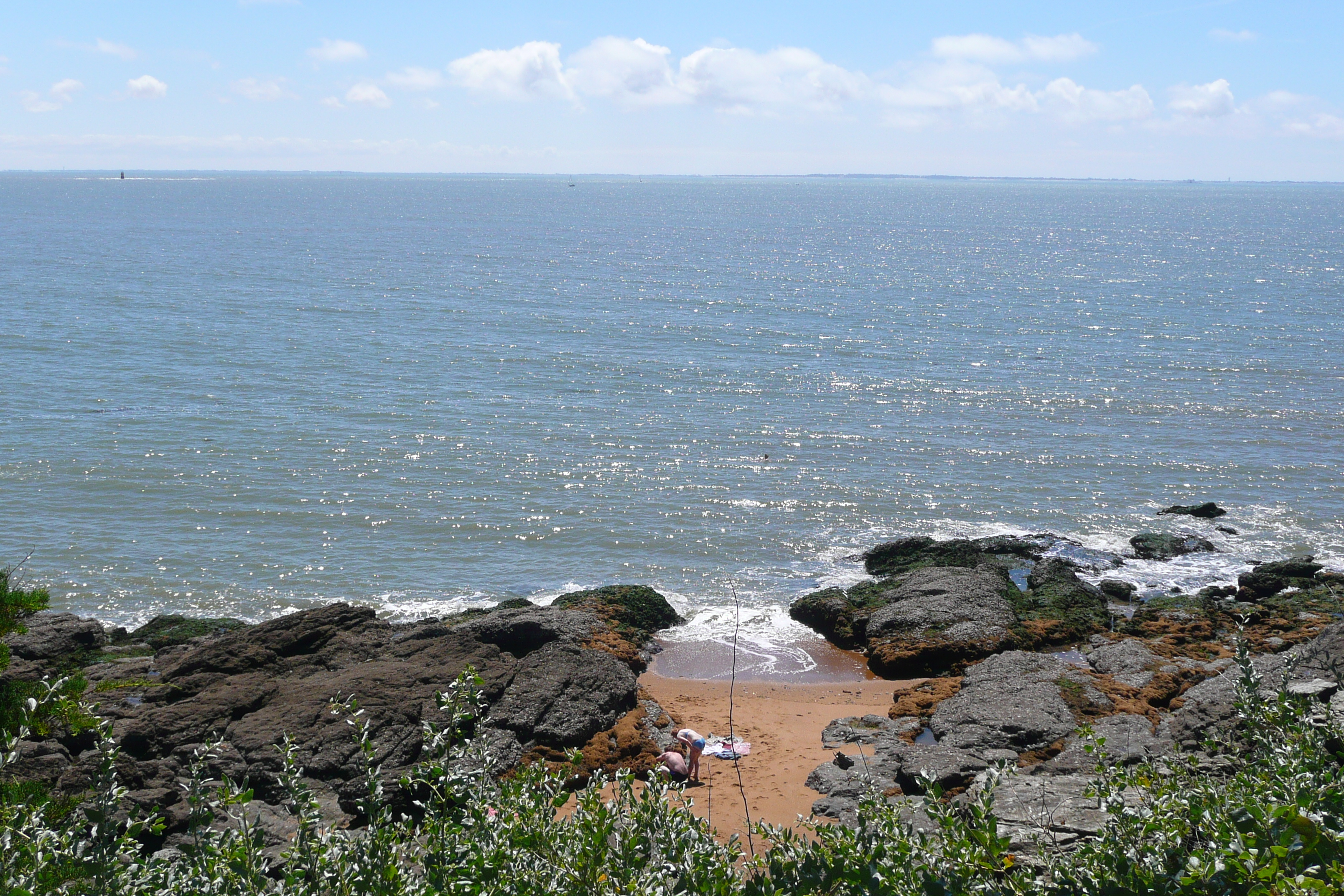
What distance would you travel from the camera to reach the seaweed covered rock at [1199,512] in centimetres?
2594

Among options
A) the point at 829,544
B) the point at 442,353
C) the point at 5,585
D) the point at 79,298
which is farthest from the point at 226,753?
the point at 79,298

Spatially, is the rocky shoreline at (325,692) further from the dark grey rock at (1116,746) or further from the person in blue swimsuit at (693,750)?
the dark grey rock at (1116,746)

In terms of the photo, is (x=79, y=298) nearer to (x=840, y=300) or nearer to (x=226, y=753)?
(x=840, y=300)

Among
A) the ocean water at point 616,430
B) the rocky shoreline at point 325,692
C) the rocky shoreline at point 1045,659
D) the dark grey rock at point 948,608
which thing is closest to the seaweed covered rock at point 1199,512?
the rocky shoreline at point 1045,659

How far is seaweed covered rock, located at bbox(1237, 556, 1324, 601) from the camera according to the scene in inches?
821

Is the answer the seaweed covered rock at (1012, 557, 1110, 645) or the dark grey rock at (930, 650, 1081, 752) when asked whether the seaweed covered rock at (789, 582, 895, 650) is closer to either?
the seaweed covered rock at (1012, 557, 1110, 645)

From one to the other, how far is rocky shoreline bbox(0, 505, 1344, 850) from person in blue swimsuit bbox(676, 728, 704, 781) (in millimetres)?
570

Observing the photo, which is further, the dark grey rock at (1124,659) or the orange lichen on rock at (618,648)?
the orange lichen on rock at (618,648)

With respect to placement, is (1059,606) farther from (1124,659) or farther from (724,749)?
(724,749)

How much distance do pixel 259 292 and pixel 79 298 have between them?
9267 millimetres

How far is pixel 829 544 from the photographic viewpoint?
80.5 ft

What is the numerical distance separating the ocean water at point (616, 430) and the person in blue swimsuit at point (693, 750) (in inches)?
223

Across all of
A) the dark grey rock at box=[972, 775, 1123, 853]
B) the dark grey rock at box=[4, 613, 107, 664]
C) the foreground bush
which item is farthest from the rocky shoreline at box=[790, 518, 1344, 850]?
the dark grey rock at box=[4, 613, 107, 664]

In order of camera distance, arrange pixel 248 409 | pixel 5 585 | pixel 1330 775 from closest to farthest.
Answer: pixel 1330 775, pixel 5 585, pixel 248 409
